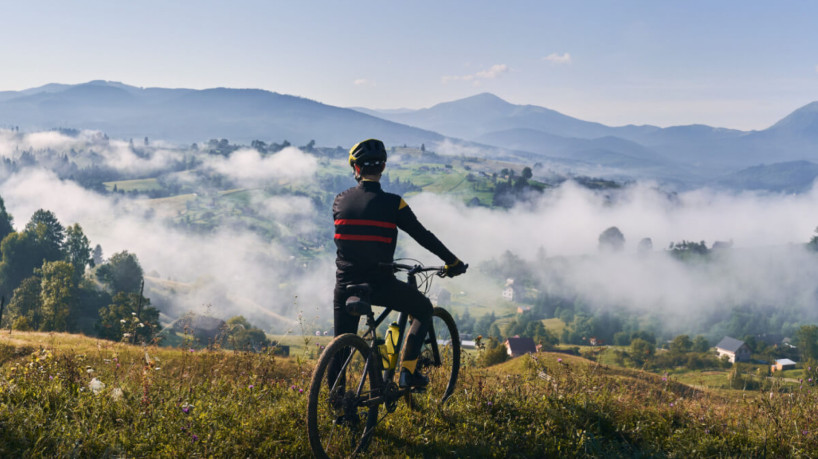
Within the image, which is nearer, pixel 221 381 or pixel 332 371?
pixel 332 371

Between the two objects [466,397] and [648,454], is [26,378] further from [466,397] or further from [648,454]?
[648,454]

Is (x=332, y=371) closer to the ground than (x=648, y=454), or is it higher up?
higher up

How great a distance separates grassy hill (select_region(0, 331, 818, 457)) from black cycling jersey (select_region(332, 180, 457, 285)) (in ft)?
5.95

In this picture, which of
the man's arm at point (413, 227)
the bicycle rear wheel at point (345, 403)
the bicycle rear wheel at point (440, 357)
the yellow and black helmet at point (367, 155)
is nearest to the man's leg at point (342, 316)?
the bicycle rear wheel at point (345, 403)

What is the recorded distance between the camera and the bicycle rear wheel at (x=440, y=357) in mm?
7270

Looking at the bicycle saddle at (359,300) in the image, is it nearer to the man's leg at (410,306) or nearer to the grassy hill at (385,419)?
the man's leg at (410,306)

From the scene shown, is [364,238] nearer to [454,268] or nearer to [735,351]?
[454,268]

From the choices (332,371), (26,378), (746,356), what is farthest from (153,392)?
(746,356)

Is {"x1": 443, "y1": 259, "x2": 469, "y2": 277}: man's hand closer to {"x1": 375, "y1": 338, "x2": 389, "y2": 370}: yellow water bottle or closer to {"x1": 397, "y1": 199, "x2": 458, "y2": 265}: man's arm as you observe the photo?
{"x1": 397, "y1": 199, "x2": 458, "y2": 265}: man's arm

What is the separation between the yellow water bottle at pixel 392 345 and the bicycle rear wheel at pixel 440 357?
0.51m

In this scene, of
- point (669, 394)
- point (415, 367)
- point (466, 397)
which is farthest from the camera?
point (669, 394)

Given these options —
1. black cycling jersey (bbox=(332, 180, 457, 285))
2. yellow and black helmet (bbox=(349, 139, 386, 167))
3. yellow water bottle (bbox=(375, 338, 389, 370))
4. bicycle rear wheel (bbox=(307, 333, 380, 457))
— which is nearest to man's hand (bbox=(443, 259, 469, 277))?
black cycling jersey (bbox=(332, 180, 457, 285))

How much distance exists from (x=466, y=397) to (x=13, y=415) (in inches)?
210

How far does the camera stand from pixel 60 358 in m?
7.07
